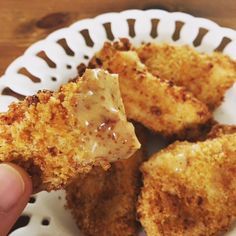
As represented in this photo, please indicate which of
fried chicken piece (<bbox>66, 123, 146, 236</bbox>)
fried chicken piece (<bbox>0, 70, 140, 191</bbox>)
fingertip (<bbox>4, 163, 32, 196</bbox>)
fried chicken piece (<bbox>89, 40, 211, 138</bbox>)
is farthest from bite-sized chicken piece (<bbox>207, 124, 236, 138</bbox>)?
fingertip (<bbox>4, 163, 32, 196</bbox>)

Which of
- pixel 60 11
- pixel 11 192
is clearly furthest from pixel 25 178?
pixel 60 11

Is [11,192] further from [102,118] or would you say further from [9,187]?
[102,118]

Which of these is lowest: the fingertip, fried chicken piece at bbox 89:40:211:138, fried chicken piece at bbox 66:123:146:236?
fried chicken piece at bbox 66:123:146:236

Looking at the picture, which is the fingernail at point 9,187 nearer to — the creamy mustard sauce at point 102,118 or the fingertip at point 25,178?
the fingertip at point 25,178

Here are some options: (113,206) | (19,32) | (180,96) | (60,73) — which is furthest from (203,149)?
(19,32)

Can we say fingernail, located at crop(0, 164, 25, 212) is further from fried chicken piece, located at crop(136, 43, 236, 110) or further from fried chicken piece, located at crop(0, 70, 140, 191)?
fried chicken piece, located at crop(136, 43, 236, 110)

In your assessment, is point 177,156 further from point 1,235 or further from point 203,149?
point 1,235
